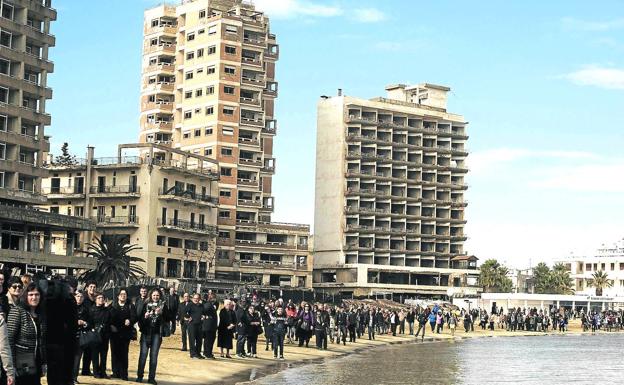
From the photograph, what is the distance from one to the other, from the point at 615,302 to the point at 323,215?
1586 inches

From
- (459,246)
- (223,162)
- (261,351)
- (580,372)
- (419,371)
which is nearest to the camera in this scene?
(419,371)

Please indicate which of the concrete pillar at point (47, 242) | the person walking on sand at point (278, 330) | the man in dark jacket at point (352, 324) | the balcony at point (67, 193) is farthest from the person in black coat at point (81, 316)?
the balcony at point (67, 193)

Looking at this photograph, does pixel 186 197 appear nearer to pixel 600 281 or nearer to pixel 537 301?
pixel 537 301

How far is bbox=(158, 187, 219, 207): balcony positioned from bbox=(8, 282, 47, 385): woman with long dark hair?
86248mm

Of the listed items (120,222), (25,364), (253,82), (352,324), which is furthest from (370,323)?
(253,82)

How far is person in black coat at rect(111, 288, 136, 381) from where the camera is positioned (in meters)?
21.6

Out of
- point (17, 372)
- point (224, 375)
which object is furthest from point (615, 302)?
point (17, 372)

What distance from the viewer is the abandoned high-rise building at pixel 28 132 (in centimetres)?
7581

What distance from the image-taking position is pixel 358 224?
456 feet

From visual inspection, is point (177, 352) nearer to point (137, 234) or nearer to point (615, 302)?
point (137, 234)

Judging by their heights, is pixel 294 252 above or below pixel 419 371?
above

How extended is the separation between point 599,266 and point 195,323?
15958 centimetres

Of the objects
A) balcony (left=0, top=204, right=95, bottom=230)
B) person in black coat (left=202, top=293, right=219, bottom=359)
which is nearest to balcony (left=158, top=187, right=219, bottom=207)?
balcony (left=0, top=204, right=95, bottom=230)

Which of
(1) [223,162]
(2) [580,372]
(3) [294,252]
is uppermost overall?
(1) [223,162]
